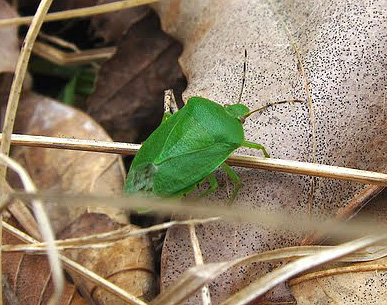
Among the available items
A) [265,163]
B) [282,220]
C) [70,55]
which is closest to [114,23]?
[70,55]

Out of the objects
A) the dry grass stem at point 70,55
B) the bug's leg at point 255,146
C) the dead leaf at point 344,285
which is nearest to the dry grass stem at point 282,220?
the dead leaf at point 344,285

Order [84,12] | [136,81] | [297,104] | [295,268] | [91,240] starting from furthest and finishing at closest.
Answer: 1. [136,81]
2. [84,12]
3. [297,104]
4. [91,240]
5. [295,268]

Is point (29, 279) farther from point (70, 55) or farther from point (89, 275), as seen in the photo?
point (70, 55)

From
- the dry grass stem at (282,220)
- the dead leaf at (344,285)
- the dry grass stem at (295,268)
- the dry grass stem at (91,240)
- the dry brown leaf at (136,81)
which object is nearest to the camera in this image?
the dry grass stem at (282,220)

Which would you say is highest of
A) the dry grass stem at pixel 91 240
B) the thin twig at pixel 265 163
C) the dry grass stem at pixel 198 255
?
the thin twig at pixel 265 163

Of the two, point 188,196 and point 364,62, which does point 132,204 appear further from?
point 364,62

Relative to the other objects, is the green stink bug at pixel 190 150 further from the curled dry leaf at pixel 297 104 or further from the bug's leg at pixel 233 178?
the curled dry leaf at pixel 297 104
